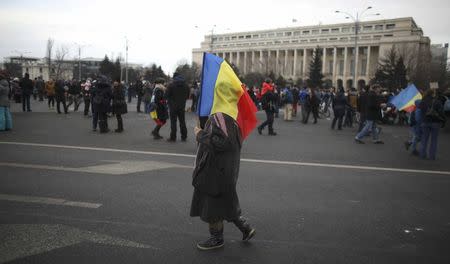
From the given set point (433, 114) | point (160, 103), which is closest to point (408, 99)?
point (433, 114)

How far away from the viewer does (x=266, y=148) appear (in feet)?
39.5

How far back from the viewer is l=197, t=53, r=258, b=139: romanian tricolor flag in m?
4.52

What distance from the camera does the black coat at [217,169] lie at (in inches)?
174

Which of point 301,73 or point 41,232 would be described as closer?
point 41,232

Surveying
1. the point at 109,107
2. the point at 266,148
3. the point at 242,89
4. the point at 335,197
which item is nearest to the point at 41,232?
the point at 242,89

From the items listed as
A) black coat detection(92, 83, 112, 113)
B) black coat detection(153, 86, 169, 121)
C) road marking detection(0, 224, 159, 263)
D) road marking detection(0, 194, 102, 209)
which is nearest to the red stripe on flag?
road marking detection(0, 224, 159, 263)

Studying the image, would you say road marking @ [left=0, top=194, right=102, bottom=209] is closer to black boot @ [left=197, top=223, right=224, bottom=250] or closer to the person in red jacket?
black boot @ [left=197, top=223, right=224, bottom=250]

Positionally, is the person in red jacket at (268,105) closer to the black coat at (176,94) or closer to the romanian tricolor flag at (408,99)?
the black coat at (176,94)

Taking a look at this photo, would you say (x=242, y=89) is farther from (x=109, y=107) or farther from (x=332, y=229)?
(x=109, y=107)

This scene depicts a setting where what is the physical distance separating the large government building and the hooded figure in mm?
93719

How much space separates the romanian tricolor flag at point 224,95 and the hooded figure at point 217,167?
11 mm

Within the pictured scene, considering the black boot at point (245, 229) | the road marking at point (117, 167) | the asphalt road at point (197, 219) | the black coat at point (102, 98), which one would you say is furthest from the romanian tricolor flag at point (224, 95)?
the black coat at point (102, 98)

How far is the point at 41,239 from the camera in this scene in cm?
468

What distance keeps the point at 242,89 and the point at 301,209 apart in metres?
2.32
